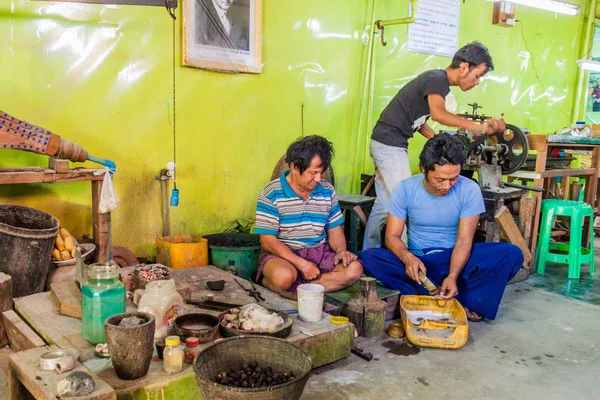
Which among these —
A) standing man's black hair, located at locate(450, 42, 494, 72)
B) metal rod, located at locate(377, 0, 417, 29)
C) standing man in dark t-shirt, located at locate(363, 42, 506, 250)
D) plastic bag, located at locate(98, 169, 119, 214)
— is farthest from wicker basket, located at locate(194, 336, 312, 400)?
metal rod, located at locate(377, 0, 417, 29)

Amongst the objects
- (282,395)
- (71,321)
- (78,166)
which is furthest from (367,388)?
(78,166)

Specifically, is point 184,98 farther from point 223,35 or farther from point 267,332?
point 267,332

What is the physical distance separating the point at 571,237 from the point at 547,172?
2.22 feet

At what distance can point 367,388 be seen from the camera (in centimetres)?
273

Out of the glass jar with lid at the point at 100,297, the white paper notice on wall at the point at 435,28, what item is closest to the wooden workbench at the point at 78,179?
the glass jar with lid at the point at 100,297

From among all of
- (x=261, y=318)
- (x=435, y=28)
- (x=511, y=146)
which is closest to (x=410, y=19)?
(x=435, y=28)

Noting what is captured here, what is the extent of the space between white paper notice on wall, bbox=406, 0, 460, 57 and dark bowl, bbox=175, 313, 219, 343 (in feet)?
14.3

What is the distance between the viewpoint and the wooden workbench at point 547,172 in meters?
5.20

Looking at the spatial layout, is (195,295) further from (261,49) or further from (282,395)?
(261,49)

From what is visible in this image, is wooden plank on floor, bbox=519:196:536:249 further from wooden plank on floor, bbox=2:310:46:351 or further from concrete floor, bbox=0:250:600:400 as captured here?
wooden plank on floor, bbox=2:310:46:351

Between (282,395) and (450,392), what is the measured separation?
118 cm

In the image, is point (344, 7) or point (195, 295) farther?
point (344, 7)

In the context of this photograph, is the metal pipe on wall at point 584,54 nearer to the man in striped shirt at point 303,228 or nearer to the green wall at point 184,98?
the green wall at point 184,98

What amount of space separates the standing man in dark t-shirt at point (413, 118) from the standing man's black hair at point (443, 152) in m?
0.80
